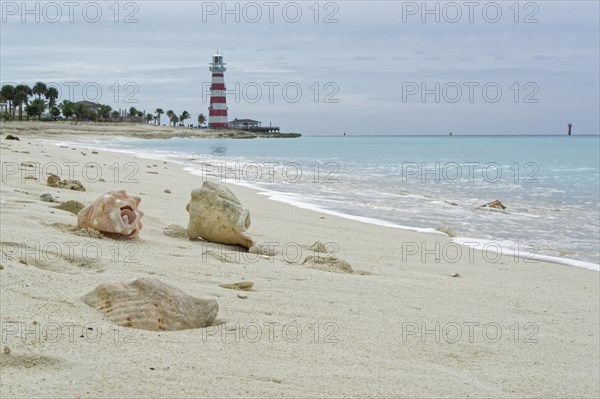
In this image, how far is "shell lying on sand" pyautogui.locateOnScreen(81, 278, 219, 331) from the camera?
10.0 feet

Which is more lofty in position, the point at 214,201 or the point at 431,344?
the point at 214,201

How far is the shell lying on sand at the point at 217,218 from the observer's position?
5.62m

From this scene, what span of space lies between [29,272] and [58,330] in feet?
2.90

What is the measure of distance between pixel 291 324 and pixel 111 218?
2.30m

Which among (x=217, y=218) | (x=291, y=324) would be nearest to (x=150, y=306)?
(x=291, y=324)

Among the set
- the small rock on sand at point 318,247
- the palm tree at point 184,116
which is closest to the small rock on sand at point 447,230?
the small rock on sand at point 318,247

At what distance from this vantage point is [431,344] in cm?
343

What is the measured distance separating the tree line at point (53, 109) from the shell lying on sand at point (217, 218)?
68509 millimetres

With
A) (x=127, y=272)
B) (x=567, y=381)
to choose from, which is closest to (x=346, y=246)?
(x=127, y=272)

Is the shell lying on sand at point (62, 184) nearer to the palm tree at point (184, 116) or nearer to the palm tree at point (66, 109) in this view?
the palm tree at point (66, 109)

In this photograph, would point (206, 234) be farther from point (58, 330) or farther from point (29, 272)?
point (58, 330)

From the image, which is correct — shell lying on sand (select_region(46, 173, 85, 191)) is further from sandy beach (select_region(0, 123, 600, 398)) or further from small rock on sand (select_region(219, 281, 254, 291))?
small rock on sand (select_region(219, 281, 254, 291))

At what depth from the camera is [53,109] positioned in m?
90.8

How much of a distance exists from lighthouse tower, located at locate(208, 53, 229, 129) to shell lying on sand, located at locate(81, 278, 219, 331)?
10179 centimetres
